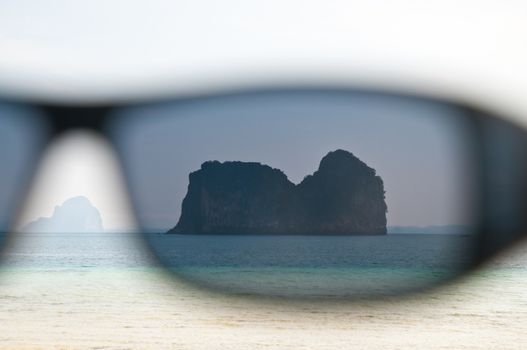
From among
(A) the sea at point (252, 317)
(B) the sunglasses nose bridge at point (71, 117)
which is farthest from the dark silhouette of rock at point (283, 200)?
(B) the sunglasses nose bridge at point (71, 117)

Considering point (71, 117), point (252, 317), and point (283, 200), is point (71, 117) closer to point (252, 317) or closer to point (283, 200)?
point (252, 317)

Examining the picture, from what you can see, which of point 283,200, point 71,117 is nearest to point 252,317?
point 71,117

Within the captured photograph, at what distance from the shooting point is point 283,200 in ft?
255

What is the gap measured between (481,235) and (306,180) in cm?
5446

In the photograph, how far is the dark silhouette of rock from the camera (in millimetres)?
74500

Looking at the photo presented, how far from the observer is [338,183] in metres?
74.2

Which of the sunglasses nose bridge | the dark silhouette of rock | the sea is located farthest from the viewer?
the dark silhouette of rock

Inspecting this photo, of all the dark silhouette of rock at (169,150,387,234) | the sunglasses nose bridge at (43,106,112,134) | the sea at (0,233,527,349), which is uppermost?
the dark silhouette of rock at (169,150,387,234)

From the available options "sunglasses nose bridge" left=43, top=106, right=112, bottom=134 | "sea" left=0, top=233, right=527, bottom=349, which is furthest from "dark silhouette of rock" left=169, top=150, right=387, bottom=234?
"sunglasses nose bridge" left=43, top=106, right=112, bottom=134

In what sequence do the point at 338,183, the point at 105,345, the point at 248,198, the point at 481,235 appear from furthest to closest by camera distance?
the point at 248,198 < the point at 338,183 < the point at 481,235 < the point at 105,345

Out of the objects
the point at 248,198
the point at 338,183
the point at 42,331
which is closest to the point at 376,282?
the point at 42,331

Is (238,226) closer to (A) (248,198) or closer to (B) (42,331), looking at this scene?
(A) (248,198)

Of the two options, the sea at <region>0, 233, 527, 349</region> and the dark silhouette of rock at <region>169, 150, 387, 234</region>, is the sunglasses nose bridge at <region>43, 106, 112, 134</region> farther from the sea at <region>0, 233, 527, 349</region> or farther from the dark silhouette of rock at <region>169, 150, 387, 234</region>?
the dark silhouette of rock at <region>169, 150, 387, 234</region>

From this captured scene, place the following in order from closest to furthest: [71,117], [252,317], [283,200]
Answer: [252,317]
[71,117]
[283,200]
